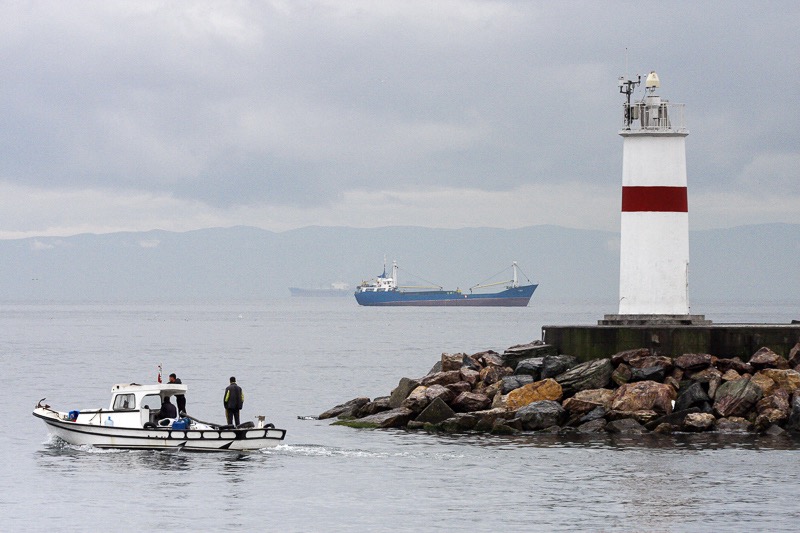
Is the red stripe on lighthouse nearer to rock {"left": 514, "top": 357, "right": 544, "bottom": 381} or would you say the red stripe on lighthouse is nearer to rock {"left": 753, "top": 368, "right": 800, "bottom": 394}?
rock {"left": 514, "top": 357, "right": 544, "bottom": 381}

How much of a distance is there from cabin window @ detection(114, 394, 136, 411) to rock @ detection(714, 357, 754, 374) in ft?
52.2

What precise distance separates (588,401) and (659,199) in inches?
263

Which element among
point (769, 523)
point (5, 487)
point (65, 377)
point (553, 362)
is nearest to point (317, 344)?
point (65, 377)

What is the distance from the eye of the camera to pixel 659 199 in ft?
117

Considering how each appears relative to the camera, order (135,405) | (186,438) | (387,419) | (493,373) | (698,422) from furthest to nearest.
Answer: (493,373) → (387,419) → (698,422) → (135,405) → (186,438)

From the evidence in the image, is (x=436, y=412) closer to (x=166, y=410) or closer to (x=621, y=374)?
(x=621, y=374)

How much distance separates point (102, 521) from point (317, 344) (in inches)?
2832

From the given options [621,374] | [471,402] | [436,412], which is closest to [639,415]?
[621,374]

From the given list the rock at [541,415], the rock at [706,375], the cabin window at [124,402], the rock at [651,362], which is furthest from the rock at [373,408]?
the rock at [706,375]

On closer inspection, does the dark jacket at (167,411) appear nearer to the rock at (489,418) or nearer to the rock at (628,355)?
the rock at (489,418)

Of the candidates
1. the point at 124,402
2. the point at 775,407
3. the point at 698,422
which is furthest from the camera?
the point at 775,407

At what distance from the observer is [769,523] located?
22.4 metres

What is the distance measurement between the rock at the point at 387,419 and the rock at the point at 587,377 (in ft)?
14.9

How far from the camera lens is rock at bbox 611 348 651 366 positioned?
34.4m
